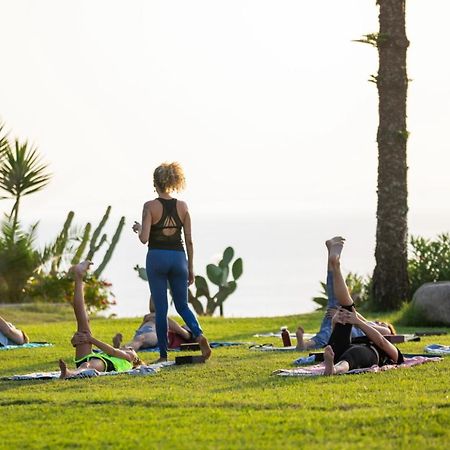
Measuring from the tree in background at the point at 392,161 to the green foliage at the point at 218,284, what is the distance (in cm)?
773

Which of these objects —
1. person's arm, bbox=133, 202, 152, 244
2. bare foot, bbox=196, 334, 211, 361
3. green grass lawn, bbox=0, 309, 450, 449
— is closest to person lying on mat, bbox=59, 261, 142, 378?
green grass lawn, bbox=0, 309, 450, 449

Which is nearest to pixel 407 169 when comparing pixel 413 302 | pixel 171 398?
pixel 413 302

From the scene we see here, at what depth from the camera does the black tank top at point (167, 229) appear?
13172mm

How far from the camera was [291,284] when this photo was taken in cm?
5819

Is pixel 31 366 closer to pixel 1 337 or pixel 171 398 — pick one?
pixel 1 337

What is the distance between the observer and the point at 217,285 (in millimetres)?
29766

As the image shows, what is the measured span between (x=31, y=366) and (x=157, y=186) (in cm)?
A: 208

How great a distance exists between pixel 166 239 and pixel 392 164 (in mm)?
9509

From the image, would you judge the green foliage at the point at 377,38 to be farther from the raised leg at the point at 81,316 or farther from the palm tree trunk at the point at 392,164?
the raised leg at the point at 81,316

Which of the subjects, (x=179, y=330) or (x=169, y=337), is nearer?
(x=179, y=330)

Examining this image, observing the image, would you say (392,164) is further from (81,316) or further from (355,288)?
(81,316)

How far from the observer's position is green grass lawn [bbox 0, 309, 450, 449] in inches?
317

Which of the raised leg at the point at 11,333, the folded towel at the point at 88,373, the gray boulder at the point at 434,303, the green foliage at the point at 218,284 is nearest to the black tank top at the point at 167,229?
the folded towel at the point at 88,373

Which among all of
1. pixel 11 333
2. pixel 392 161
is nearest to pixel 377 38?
pixel 392 161
